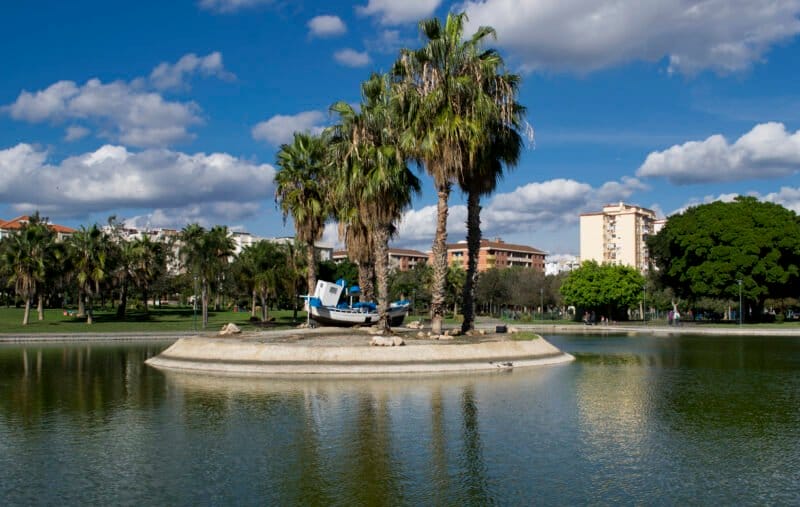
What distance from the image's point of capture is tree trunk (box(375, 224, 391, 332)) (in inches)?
1479

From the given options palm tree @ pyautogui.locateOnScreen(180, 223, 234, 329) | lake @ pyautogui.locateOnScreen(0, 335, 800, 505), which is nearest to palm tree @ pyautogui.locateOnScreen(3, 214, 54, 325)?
palm tree @ pyautogui.locateOnScreen(180, 223, 234, 329)

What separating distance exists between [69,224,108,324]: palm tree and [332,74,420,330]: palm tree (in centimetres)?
4768

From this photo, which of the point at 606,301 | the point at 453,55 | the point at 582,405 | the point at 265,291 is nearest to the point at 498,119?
the point at 453,55

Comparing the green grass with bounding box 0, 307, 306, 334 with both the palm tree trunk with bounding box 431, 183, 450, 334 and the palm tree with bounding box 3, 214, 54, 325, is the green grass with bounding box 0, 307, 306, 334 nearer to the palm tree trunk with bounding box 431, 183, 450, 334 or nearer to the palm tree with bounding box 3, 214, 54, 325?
the palm tree with bounding box 3, 214, 54, 325

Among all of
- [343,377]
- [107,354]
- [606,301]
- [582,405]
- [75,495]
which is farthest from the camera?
[606,301]

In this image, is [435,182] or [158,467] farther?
[435,182]

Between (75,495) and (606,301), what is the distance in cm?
8922

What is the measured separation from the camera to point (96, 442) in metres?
16.9

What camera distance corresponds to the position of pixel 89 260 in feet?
252

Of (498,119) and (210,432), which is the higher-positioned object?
(498,119)

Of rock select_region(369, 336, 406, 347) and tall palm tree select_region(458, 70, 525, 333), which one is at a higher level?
tall palm tree select_region(458, 70, 525, 333)

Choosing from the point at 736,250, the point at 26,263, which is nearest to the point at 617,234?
the point at 736,250

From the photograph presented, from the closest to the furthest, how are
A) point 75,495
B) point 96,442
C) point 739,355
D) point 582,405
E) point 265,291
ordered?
point 75,495 → point 96,442 → point 582,405 → point 739,355 → point 265,291

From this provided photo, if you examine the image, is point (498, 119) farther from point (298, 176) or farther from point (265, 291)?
point (265, 291)
